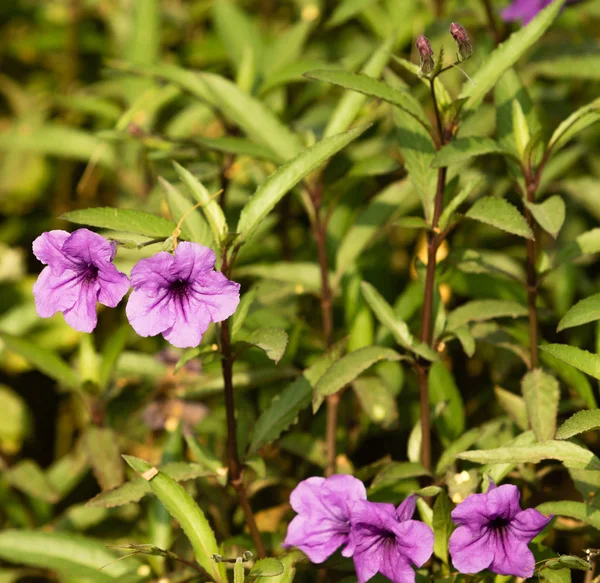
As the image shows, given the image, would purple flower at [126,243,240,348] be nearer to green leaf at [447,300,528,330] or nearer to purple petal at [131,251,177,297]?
purple petal at [131,251,177,297]

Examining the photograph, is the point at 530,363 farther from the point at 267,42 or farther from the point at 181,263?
the point at 267,42

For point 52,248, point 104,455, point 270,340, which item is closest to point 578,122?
point 270,340

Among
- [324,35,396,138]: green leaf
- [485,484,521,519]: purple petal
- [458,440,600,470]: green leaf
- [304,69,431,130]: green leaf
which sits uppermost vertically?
[324,35,396,138]: green leaf

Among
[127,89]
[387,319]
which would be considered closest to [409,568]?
[387,319]

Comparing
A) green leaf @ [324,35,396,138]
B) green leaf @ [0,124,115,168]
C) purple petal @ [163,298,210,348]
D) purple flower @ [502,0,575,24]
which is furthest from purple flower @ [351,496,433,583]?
green leaf @ [0,124,115,168]

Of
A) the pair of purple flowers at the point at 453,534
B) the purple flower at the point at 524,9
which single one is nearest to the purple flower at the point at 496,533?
the pair of purple flowers at the point at 453,534

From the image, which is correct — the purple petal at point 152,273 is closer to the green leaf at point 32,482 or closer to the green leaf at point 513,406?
the green leaf at point 513,406
